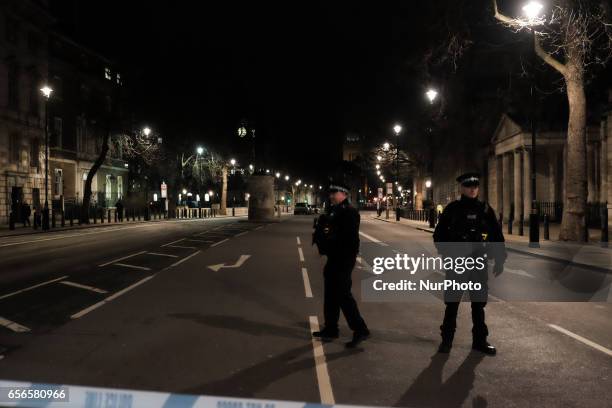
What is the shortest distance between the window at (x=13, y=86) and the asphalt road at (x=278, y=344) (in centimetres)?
3332

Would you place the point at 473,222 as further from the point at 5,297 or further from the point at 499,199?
the point at 499,199

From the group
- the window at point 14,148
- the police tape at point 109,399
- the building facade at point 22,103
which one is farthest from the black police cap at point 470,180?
the window at point 14,148

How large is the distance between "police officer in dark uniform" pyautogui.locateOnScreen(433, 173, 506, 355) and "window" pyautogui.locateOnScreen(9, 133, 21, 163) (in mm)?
41509

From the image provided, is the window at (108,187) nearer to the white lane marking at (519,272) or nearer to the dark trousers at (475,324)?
the white lane marking at (519,272)

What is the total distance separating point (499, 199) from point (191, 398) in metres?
44.5

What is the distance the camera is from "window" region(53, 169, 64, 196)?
162 ft

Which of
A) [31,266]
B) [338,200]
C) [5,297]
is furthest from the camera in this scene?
[31,266]

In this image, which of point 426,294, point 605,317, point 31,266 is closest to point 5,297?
point 31,266

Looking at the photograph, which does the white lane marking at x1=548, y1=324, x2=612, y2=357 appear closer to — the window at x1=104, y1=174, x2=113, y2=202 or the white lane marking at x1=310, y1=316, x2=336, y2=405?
the white lane marking at x1=310, y1=316, x2=336, y2=405

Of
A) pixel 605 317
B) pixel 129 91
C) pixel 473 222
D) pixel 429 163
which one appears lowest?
pixel 605 317

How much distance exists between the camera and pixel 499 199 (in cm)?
4634

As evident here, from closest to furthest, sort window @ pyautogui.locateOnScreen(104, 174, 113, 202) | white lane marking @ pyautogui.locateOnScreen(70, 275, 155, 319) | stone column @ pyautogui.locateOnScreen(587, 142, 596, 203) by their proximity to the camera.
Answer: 1. white lane marking @ pyautogui.locateOnScreen(70, 275, 155, 319)
2. stone column @ pyautogui.locateOnScreen(587, 142, 596, 203)
3. window @ pyautogui.locateOnScreen(104, 174, 113, 202)

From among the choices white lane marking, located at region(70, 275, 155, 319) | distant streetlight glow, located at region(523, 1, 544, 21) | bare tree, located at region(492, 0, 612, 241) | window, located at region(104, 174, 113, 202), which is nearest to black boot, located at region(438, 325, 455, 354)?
white lane marking, located at region(70, 275, 155, 319)

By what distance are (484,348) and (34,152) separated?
1768 inches
